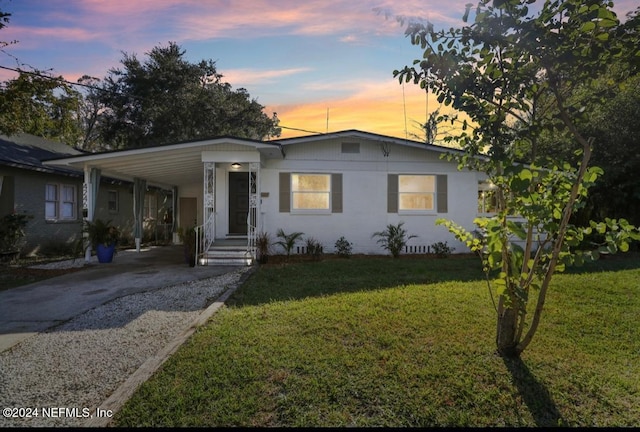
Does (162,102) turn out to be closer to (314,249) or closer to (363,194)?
(363,194)

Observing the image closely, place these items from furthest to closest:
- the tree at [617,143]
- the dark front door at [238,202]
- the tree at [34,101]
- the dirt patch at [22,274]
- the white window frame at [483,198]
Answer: the white window frame at [483,198], the tree at [617,143], the dark front door at [238,202], the tree at [34,101], the dirt patch at [22,274]

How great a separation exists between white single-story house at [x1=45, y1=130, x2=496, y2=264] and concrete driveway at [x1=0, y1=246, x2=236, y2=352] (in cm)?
200

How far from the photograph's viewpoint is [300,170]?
11195 millimetres

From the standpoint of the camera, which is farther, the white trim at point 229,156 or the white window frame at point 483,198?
the white window frame at point 483,198

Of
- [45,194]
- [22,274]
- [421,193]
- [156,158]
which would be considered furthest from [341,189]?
[45,194]

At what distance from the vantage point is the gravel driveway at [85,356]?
115 inches

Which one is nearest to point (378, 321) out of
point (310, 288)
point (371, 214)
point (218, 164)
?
point (310, 288)

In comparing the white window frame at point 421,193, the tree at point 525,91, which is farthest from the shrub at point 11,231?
the tree at point 525,91

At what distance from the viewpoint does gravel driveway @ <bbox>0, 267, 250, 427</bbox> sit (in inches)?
115

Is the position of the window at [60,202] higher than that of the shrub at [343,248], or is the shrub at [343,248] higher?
the window at [60,202]

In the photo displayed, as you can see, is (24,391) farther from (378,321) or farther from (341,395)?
(378,321)

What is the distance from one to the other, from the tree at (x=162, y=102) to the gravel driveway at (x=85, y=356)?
701 inches

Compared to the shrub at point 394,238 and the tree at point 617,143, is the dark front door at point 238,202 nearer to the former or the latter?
the shrub at point 394,238

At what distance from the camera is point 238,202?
38.5ft
